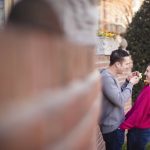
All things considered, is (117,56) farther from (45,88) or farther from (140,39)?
(140,39)

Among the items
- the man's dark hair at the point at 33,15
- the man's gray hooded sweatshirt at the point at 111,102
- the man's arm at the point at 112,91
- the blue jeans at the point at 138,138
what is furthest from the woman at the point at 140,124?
the man's dark hair at the point at 33,15

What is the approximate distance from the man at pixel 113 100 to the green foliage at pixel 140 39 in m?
5.86

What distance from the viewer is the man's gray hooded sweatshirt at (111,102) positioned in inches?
199

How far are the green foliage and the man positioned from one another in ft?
19.2

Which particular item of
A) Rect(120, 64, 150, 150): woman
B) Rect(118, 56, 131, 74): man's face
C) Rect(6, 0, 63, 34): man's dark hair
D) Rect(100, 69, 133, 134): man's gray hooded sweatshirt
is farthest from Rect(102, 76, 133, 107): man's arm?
Answer: Rect(6, 0, 63, 34): man's dark hair

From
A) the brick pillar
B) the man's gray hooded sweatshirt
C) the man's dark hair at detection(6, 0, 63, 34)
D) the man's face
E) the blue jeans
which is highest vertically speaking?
the man's dark hair at detection(6, 0, 63, 34)

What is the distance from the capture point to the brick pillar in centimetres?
56

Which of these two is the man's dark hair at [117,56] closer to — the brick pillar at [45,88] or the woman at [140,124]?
the woman at [140,124]

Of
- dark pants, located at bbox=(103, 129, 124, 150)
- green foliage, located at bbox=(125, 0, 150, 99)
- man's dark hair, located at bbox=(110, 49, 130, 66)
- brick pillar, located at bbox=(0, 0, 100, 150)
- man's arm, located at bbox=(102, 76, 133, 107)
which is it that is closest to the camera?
brick pillar, located at bbox=(0, 0, 100, 150)

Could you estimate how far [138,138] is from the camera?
571 centimetres

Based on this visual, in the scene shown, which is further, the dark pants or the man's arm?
the dark pants

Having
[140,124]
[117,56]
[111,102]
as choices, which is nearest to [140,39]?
[140,124]

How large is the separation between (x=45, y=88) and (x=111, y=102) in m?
4.48

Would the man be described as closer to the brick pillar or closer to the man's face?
the man's face
